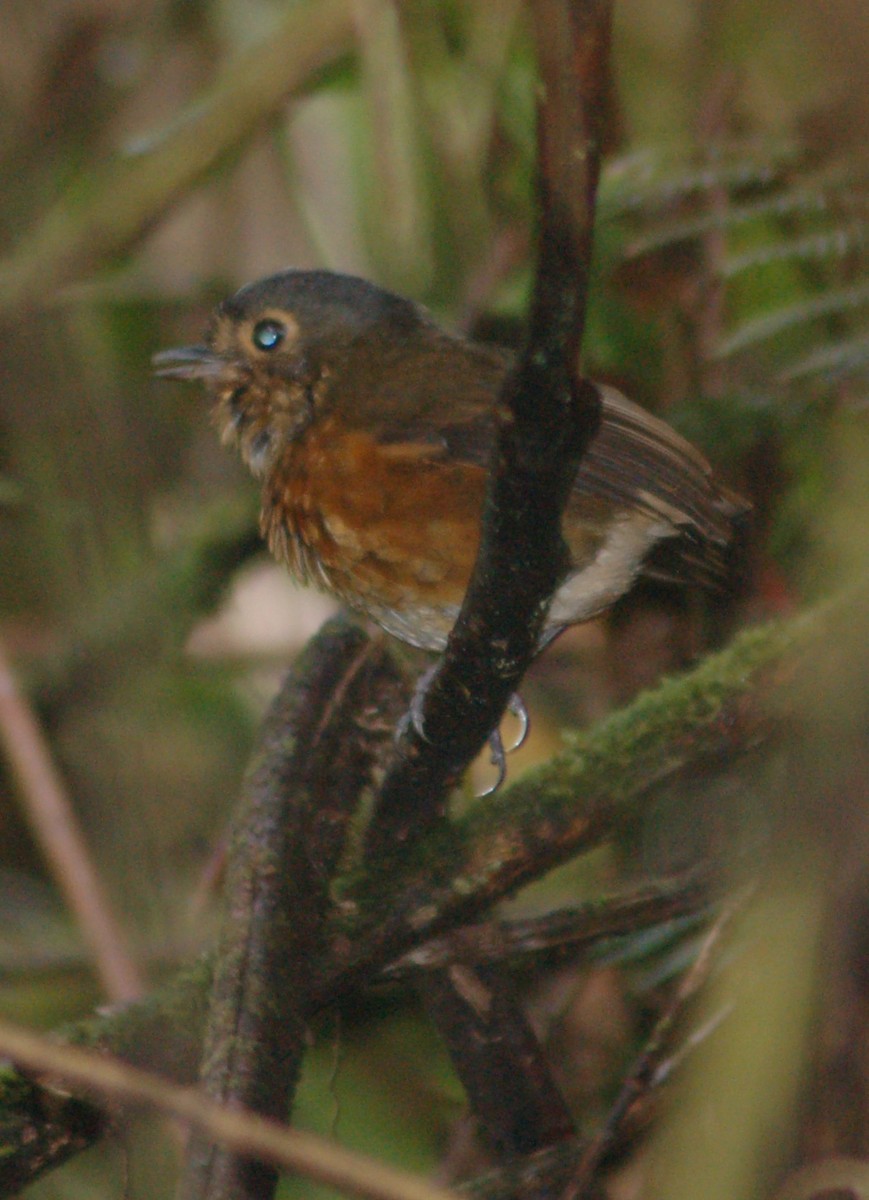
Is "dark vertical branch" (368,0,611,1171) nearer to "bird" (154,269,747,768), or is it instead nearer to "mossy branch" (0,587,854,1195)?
"mossy branch" (0,587,854,1195)

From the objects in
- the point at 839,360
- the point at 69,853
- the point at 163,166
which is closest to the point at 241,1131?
the point at 69,853

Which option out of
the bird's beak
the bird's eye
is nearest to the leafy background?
the bird's beak

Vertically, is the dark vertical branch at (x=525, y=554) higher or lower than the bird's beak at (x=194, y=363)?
lower

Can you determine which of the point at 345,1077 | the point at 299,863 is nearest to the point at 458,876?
the point at 299,863

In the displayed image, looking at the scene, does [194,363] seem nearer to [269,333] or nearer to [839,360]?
[269,333]

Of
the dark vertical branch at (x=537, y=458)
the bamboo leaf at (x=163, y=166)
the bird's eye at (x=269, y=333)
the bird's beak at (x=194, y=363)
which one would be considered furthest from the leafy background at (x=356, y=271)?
the dark vertical branch at (x=537, y=458)

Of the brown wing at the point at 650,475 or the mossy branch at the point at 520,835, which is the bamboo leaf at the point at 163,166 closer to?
the brown wing at the point at 650,475
